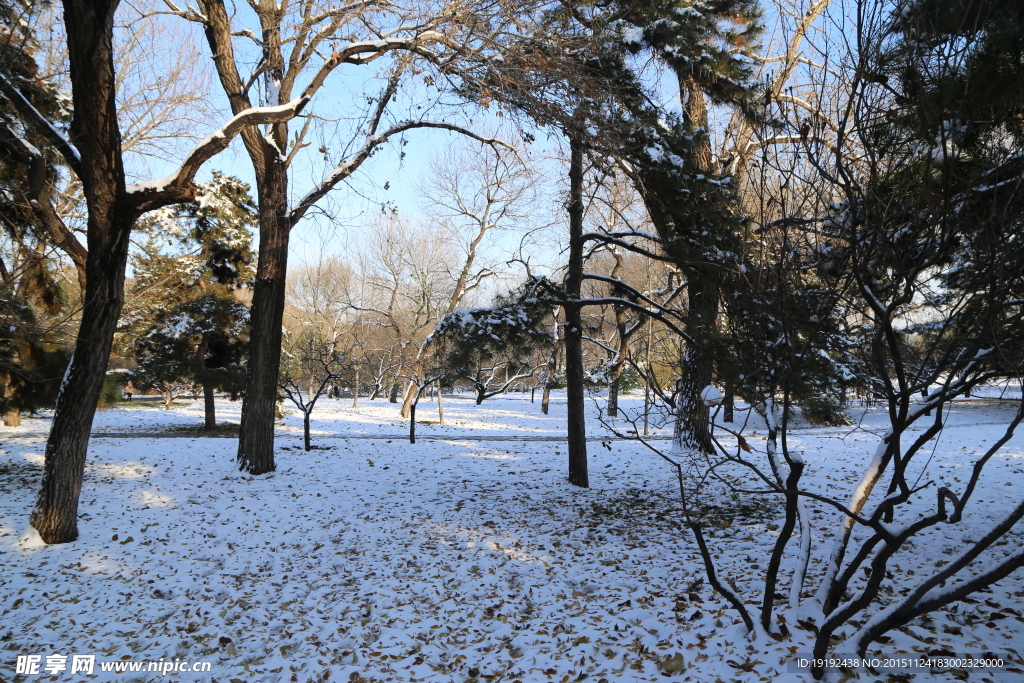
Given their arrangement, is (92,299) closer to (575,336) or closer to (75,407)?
(75,407)

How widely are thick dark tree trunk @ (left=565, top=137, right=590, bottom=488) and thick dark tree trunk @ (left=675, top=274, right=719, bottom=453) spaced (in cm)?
139

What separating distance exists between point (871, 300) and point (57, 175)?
994cm

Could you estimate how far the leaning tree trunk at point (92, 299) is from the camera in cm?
562

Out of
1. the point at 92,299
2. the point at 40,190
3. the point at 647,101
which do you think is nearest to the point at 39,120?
the point at 40,190

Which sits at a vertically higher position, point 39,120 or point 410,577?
point 39,120

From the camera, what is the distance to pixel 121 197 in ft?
19.1

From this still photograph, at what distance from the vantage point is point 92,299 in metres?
5.73

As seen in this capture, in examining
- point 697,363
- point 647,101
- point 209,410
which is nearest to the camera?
point 697,363

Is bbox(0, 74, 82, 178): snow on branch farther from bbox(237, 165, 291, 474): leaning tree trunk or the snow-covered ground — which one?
the snow-covered ground

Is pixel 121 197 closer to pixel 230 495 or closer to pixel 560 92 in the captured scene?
pixel 230 495

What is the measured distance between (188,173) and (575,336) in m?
4.94

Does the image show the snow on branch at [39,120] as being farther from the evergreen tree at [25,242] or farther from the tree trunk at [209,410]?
the tree trunk at [209,410]

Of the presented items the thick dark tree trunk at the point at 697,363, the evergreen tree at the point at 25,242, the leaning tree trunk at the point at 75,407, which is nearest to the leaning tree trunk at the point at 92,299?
the leaning tree trunk at the point at 75,407

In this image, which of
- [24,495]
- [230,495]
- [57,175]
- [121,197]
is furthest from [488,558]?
[57,175]
